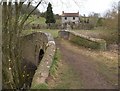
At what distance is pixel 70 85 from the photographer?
9.75m

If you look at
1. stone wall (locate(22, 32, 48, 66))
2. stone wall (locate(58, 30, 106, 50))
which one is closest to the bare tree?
stone wall (locate(58, 30, 106, 50))

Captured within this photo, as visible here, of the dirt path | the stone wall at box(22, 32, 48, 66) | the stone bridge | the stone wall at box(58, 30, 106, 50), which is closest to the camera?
the dirt path

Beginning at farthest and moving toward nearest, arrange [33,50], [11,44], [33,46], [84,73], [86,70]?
[33,46] < [33,50] < [11,44] < [86,70] < [84,73]

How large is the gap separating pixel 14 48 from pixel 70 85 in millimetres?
6889

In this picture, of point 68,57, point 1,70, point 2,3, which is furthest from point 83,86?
point 2,3

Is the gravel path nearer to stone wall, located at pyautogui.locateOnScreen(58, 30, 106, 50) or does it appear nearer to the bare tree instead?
stone wall, located at pyautogui.locateOnScreen(58, 30, 106, 50)

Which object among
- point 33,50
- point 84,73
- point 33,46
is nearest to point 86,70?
point 84,73

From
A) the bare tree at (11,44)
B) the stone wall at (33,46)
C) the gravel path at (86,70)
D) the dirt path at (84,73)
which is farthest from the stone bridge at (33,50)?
the dirt path at (84,73)

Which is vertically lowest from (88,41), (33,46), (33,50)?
(33,50)

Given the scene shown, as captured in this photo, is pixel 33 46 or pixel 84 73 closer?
pixel 84 73

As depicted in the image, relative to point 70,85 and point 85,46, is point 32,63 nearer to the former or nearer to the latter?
point 85,46

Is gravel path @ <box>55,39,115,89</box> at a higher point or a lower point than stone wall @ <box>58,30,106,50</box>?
lower

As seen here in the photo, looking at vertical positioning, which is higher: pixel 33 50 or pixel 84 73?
pixel 84 73

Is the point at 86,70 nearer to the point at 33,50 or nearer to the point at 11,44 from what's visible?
the point at 11,44
